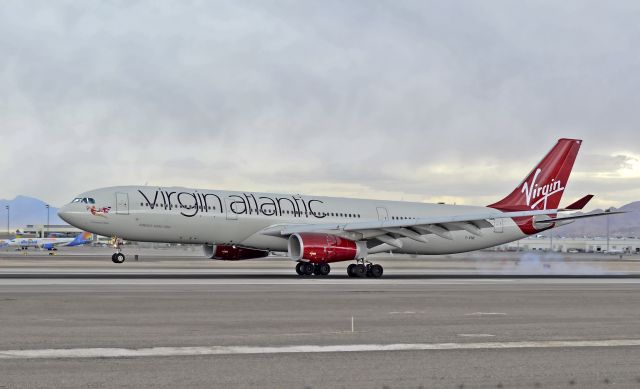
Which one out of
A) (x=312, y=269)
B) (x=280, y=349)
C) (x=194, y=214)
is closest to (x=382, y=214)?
(x=312, y=269)

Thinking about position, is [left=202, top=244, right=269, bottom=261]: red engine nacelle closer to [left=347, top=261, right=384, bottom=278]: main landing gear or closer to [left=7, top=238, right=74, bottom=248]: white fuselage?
[left=347, top=261, right=384, bottom=278]: main landing gear

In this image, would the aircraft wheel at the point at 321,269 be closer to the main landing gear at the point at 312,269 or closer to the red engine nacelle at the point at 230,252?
the main landing gear at the point at 312,269

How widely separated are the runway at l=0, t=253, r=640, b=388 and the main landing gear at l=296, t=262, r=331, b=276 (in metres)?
16.5

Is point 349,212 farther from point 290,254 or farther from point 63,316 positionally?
point 63,316

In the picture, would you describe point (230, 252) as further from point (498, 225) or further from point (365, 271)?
point (498, 225)

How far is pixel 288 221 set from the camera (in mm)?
50844

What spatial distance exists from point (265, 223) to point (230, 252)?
12.6ft

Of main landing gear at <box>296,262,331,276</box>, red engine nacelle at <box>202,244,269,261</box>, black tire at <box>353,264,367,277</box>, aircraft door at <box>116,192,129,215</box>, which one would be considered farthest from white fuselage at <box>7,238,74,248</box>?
black tire at <box>353,264,367,277</box>

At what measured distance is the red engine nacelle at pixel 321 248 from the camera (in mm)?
46469

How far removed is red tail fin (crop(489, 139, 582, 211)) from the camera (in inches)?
2378

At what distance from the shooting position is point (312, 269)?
49.3 meters

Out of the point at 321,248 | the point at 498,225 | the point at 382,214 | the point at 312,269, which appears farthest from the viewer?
the point at 498,225

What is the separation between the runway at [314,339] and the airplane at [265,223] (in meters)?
15.7

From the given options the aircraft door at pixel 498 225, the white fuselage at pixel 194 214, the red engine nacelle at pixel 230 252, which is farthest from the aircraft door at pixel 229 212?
the aircraft door at pixel 498 225
